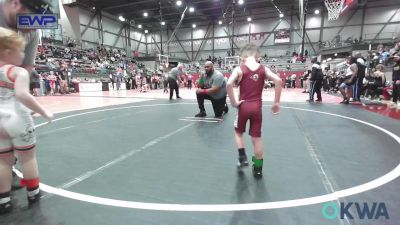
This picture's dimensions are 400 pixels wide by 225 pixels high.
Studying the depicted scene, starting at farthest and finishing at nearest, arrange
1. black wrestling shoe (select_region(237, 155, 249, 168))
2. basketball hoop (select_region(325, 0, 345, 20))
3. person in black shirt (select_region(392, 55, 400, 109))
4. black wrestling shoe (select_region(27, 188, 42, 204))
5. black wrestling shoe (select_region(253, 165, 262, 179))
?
1. basketball hoop (select_region(325, 0, 345, 20))
2. person in black shirt (select_region(392, 55, 400, 109))
3. black wrestling shoe (select_region(237, 155, 249, 168))
4. black wrestling shoe (select_region(253, 165, 262, 179))
5. black wrestling shoe (select_region(27, 188, 42, 204))

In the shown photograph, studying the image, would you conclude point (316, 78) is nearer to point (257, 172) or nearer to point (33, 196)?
point (257, 172)

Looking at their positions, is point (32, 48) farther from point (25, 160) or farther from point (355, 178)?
point (355, 178)

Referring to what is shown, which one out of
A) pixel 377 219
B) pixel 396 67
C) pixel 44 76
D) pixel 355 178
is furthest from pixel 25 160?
pixel 44 76

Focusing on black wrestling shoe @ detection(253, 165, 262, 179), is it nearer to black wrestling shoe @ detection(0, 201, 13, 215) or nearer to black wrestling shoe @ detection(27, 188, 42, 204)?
black wrestling shoe @ detection(27, 188, 42, 204)

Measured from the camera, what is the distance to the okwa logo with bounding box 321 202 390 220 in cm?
171

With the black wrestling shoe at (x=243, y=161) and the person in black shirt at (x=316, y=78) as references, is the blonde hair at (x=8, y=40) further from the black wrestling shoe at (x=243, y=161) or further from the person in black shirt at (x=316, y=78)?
the person in black shirt at (x=316, y=78)

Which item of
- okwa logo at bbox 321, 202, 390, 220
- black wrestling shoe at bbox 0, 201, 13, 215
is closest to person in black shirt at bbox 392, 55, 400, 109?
okwa logo at bbox 321, 202, 390, 220

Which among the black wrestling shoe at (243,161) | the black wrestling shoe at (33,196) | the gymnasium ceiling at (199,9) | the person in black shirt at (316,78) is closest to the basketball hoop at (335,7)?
the person in black shirt at (316,78)

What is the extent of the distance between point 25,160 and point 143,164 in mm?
1145

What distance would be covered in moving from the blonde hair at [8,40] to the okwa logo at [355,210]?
2.50 m

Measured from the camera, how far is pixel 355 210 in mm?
1785

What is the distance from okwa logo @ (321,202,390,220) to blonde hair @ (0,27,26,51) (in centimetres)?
250

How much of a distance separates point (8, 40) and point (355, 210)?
275 cm

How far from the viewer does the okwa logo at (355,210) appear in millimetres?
1713
